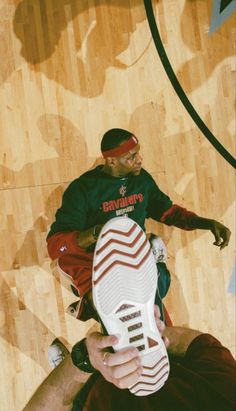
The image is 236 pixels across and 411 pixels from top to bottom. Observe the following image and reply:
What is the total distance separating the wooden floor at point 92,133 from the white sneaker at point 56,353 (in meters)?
0.05

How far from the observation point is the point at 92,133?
8.60ft

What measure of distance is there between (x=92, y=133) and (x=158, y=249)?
2.36 ft

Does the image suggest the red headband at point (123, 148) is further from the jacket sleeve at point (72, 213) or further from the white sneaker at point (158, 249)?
the white sneaker at point (158, 249)

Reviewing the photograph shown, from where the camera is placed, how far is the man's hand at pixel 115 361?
5.18ft

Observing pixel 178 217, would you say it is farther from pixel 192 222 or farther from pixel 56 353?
pixel 56 353

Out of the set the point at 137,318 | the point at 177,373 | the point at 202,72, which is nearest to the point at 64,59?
the point at 202,72

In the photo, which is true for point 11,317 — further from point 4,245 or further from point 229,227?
point 229,227

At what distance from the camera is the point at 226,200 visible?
9.15 feet

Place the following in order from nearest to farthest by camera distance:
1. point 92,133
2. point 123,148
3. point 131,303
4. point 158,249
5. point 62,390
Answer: point 131,303 → point 62,390 → point 123,148 → point 158,249 → point 92,133

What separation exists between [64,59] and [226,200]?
120cm

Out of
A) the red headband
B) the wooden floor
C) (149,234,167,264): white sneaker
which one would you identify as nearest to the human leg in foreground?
(149,234,167,264): white sneaker

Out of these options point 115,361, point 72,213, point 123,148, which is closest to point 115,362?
point 115,361

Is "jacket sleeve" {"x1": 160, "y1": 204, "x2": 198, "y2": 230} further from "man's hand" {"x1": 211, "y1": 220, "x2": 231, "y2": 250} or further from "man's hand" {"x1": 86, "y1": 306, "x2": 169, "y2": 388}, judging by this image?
"man's hand" {"x1": 86, "y1": 306, "x2": 169, "y2": 388}

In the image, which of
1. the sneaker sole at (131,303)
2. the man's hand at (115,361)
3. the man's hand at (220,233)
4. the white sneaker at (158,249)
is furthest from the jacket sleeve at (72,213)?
the man's hand at (115,361)
